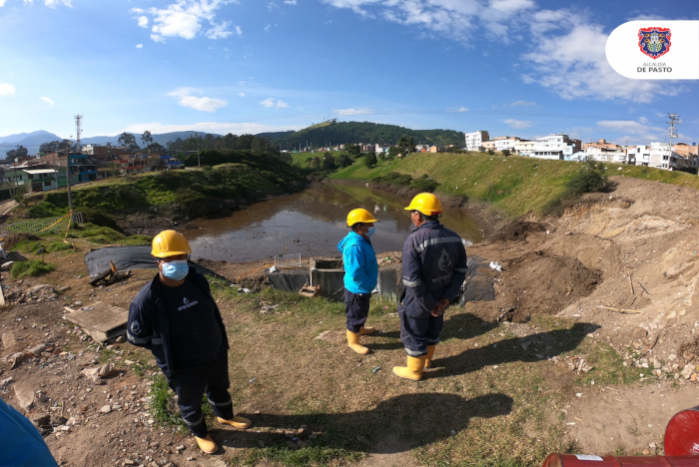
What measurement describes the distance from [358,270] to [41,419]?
3441 millimetres

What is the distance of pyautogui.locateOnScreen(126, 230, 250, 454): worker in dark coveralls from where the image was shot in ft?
9.47

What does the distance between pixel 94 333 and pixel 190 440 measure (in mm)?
3220

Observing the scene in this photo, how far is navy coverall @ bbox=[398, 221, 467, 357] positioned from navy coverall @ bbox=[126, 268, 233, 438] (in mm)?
1875

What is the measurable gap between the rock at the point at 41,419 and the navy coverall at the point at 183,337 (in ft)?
5.12

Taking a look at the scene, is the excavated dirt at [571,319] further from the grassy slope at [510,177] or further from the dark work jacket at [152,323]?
the grassy slope at [510,177]

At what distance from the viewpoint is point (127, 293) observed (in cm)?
772

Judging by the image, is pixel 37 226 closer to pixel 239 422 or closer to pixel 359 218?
pixel 359 218

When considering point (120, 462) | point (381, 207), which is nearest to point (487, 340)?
point (120, 462)

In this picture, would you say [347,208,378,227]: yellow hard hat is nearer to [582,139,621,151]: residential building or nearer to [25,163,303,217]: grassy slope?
[25,163,303,217]: grassy slope

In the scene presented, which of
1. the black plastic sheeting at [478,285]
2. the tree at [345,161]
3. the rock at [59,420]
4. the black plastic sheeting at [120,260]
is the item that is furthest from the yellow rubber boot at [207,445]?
the tree at [345,161]

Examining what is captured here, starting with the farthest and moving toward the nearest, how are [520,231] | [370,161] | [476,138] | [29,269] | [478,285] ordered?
[476,138] → [370,161] → [520,231] → [478,285] → [29,269]

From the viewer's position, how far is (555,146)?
288ft

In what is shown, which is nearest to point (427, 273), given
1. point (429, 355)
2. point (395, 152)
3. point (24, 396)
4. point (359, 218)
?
point (429, 355)

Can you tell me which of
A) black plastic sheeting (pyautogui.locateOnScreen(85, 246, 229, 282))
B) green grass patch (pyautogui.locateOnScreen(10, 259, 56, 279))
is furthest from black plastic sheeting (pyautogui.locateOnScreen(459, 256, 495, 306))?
green grass patch (pyautogui.locateOnScreen(10, 259, 56, 279))
